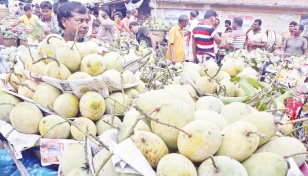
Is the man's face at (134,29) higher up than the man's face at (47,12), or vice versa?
the man's face at (47,12)

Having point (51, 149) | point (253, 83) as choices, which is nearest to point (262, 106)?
point (253, 83)

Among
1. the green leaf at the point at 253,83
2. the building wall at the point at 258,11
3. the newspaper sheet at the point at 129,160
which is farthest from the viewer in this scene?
the building wall at the point at 258,11

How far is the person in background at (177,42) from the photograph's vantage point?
20.1ft

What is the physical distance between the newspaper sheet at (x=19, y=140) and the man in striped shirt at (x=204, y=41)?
4.14m

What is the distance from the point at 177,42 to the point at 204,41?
685mm

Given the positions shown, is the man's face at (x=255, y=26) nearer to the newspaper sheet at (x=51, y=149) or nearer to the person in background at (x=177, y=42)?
the person in background at (x=177, y=42)

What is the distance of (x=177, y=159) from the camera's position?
1.19 m

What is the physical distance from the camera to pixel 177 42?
619cm

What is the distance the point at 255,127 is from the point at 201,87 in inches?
36.2

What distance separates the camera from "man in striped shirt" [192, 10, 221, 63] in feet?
18.4

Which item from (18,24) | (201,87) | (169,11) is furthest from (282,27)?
(201,87)

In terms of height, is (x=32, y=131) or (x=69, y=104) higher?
(x=69, y=104)

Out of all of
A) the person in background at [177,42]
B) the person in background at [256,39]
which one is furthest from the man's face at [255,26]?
the person in background at [177,42]

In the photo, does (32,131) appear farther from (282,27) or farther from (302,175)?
(282,27)
